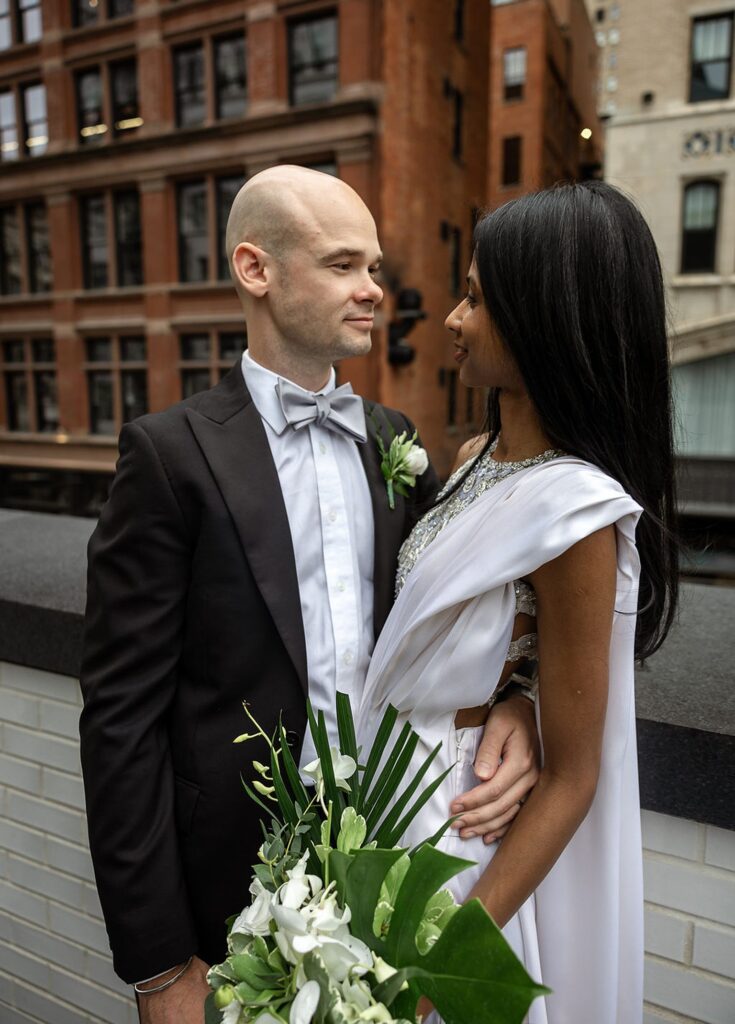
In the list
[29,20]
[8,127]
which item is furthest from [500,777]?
[29,20]

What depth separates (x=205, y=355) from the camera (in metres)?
17.6

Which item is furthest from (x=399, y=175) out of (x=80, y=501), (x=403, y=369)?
(x=80, y=501)

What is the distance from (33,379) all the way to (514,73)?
2044 centimetres

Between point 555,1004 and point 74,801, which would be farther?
point 74,801

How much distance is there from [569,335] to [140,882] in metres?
1.23

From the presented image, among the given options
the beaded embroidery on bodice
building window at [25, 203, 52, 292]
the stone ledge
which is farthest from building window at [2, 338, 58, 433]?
the beaded embroidery on bodice

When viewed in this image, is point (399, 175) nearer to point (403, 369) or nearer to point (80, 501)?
point (403, 369)

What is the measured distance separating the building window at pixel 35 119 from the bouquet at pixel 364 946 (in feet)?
73.9

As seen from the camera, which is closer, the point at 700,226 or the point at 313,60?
the point at 313,60

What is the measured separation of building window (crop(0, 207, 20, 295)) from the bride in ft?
72.8

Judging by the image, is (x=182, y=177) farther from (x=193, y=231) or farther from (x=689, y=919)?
(x=689, y=919)

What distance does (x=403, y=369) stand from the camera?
15531 millimetres

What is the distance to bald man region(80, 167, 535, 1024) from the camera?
4.49 ft

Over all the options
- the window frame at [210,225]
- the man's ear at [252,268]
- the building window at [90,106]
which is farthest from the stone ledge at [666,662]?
the building window at [90,106]
